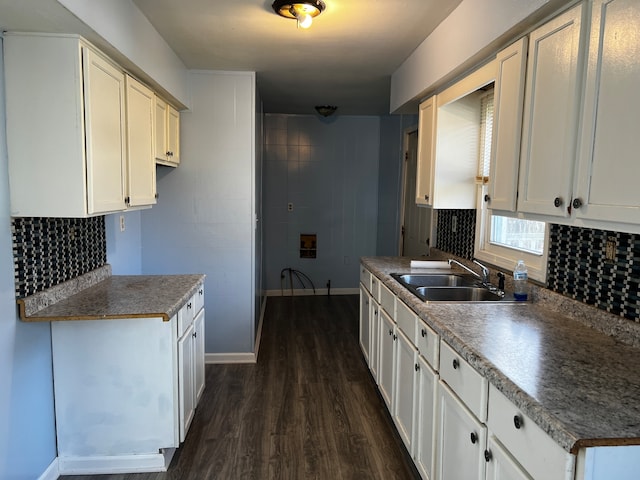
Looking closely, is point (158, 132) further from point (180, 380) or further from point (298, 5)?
point (180, 380)

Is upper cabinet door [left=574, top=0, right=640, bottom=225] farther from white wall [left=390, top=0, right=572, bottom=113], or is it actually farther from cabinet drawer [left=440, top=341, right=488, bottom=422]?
cabinet drawer [left=440, top=341, right=488, bottom=422]

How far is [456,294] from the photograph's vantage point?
2625 mm

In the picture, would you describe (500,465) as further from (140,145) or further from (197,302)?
(140,145)

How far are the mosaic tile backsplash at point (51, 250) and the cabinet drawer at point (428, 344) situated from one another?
1781 millimetres

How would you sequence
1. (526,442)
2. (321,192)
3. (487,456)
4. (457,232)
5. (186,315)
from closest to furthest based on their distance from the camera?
(526,442)
(487,456)
(186,315)
(457,232)
(321,192)

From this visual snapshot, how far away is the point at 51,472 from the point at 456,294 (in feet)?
7.59

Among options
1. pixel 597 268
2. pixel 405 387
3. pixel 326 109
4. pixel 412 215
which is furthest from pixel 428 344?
pixel 326 109

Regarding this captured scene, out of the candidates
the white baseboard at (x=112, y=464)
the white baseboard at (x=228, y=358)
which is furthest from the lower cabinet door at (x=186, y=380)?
the white baseboard at (x=228, y=358)

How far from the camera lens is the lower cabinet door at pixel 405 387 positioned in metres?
2.21

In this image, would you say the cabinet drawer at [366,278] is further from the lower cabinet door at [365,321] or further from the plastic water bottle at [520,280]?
the plastic water bottle at [520,280]

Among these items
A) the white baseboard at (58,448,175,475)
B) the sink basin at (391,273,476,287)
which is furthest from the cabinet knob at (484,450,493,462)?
the white baseboard at (58,448,175,475)

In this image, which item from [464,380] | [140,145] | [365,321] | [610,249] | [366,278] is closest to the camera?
[464,380]

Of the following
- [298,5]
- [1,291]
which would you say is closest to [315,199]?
[298,5]

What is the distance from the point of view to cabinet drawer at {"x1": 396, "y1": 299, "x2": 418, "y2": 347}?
2.17 m
